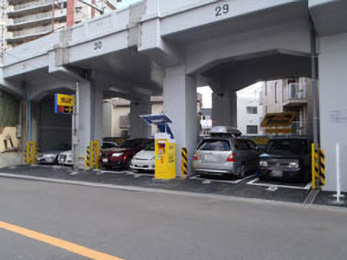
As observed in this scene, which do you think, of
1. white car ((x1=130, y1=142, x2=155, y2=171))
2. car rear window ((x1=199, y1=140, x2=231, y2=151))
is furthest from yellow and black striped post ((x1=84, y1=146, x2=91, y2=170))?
car rear window ((x1=199, y1=140, x2=231, y2=151))

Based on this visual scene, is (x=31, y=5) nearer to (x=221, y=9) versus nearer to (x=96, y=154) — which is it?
(x=96, y=154)

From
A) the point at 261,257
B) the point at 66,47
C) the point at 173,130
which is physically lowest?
the point at 261,257

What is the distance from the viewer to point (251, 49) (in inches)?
444

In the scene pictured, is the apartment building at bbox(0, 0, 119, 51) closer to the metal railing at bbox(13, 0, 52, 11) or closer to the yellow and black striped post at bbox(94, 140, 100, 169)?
the metal railing at bbox(13, 0, 52, 11)

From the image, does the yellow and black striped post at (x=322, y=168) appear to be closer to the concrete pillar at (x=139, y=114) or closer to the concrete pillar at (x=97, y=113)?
the concrete pillar at (x=97, y=113)

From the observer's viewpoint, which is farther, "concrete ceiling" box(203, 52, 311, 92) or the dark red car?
"concrete ceiling" box(203, 52, 311, 92)

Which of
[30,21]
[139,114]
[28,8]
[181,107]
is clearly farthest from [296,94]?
[28,8]

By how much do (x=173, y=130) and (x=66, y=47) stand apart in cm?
740

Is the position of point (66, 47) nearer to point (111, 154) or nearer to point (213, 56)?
point (111, 154)

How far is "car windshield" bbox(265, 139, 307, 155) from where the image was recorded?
36.9ft

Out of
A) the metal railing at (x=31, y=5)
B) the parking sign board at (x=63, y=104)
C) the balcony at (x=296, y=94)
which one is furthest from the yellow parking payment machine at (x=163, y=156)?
the metal railing at (x=31, y=5)

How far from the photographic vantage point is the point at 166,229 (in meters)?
5.70

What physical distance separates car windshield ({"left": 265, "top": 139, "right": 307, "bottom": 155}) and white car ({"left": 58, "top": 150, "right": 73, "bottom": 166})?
11.4 m

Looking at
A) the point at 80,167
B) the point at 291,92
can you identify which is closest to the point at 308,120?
the point at 291,92
